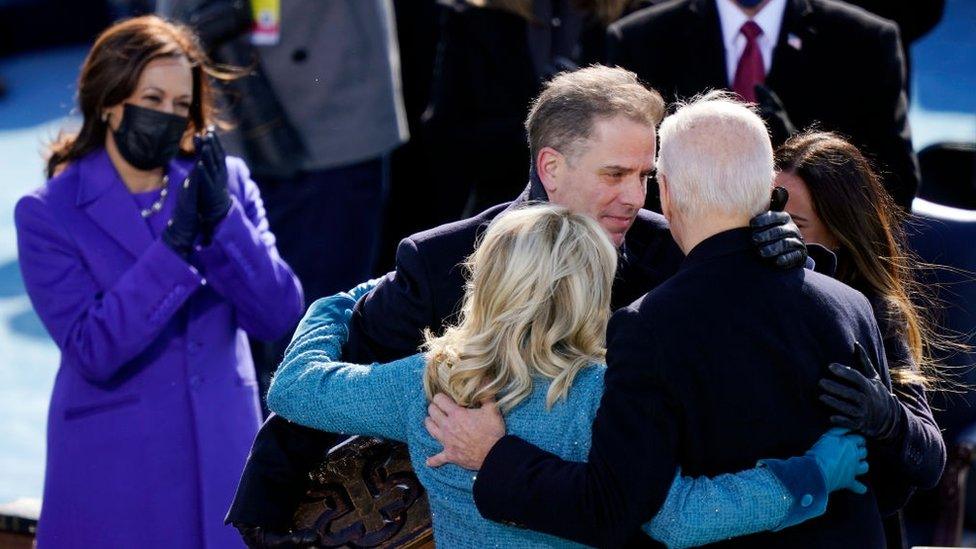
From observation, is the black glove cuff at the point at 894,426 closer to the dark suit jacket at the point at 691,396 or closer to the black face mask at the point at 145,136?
the dark suit jacket at the point at 691,396

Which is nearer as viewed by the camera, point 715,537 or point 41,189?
point 715,537

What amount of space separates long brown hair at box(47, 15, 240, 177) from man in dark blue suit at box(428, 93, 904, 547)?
176cm

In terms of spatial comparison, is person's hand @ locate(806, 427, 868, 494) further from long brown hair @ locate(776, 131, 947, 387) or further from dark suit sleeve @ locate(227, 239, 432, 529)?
dark suit sleeve @ locate(227, 239, 432, 529)

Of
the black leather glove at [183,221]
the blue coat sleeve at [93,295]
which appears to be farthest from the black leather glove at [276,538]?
the black leather glove at [183,221]

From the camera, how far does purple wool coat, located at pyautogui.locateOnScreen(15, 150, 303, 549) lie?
3.82 m

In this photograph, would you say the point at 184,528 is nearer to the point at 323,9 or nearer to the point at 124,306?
the point at 124,306

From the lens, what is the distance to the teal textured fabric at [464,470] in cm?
253

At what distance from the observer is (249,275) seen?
3.99 metres

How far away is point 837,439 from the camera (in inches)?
104

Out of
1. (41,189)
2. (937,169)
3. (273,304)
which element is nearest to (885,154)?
(937,169)

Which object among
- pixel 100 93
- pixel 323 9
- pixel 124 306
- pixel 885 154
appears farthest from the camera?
pixel 323 9

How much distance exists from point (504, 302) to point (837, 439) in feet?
2.09

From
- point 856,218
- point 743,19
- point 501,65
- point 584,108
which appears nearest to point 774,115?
point 743,19

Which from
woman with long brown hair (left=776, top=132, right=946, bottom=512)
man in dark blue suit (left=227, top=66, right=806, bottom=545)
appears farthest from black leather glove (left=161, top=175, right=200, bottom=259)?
woman with long brown hair (left=776, top=132, right=946, bottom=512)
